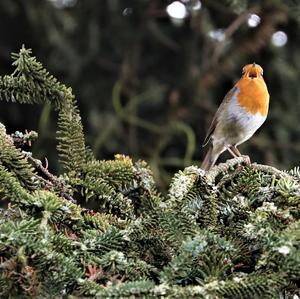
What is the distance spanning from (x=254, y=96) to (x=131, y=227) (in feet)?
7.04

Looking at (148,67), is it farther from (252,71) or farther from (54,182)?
(54,182)

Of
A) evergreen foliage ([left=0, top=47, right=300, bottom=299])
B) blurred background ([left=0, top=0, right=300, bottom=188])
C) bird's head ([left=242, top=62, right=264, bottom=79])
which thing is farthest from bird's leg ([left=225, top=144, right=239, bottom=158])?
evergreen foliage ([left=0, top=47, right=300, bottom=299])

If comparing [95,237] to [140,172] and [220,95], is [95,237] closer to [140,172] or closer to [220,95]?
[140,172]

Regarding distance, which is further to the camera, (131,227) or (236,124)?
(236,124)

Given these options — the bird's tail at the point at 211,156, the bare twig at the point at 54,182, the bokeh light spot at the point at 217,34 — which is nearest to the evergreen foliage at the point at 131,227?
the bare twig at the point at 54,182

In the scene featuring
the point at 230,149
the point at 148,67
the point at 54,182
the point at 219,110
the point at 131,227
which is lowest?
the point at 131,227

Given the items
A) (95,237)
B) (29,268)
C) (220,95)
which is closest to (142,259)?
(95,237)

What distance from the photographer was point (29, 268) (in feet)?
3.62

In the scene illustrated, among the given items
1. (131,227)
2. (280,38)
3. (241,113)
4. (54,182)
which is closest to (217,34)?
(280,38)

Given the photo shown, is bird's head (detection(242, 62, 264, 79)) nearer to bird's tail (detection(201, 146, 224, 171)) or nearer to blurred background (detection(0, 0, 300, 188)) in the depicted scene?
bird's tail (detection(201, 146, 224, 171))

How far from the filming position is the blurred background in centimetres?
429

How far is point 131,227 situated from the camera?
4.06 ft

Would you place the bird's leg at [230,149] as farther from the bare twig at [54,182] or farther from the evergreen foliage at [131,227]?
the bare twig at [54,182]

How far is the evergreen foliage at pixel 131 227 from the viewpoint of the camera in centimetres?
108
